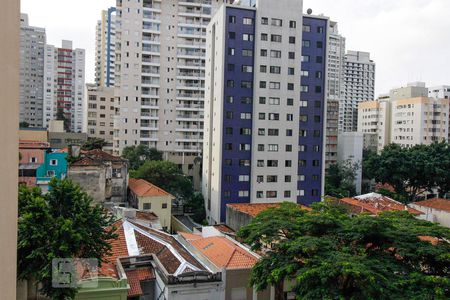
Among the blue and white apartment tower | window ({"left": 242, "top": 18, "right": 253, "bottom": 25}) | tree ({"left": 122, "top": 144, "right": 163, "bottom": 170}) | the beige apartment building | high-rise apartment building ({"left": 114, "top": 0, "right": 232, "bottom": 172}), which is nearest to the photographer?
the blue and white apartment tower

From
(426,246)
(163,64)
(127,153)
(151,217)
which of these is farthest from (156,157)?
(426,246)

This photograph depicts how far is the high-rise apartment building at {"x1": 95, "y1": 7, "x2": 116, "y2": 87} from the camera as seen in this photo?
310ft

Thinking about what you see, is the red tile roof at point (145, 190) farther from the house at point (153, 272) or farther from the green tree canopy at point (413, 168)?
the green tree canopy at point (413, 168)

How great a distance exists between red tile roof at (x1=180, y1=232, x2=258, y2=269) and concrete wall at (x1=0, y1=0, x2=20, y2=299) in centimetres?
1455

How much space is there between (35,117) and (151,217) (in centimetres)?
7573

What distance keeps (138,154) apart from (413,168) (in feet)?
113

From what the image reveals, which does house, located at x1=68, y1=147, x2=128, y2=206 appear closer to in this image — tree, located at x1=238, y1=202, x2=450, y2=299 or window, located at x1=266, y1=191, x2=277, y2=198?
window, located at x1=266, y1=191, x2=277, y2=198

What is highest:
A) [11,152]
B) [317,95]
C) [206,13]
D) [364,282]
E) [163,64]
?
[206,13]

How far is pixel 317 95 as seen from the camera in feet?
140

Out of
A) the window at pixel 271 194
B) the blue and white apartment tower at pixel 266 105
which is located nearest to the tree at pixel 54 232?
the blue and white apartment tower at pixel 266 105

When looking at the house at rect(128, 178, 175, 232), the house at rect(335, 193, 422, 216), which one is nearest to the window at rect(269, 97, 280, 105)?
the house at rect(335, 193, 422, 216)

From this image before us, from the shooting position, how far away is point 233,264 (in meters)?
17.3

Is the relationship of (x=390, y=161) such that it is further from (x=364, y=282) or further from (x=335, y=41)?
(x=335, y=41)

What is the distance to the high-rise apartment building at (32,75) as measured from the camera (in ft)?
292
